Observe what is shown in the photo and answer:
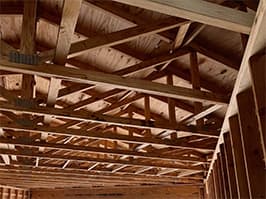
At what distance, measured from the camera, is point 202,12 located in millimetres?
1901

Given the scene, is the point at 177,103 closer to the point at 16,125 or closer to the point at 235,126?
the point at 235,126

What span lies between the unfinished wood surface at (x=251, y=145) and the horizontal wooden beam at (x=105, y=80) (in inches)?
18.6

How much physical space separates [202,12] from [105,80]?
1.11m

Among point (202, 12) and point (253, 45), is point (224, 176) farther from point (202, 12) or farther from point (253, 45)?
point (202, 12)

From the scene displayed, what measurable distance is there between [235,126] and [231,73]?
1176mm

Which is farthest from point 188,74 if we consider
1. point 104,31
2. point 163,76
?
point 104,31

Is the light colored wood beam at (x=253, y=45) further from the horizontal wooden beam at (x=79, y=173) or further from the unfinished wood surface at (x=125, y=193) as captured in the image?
the unfinished wood surface at (x=125, y=193)

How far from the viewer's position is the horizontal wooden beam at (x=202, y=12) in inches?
70.6

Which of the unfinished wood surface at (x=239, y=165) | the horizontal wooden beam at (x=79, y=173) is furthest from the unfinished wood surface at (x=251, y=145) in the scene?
the horizontal wooden beam at (x=79, y=173)

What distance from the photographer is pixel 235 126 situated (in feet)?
10.2

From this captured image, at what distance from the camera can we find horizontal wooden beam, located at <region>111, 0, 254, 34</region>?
5.89ft

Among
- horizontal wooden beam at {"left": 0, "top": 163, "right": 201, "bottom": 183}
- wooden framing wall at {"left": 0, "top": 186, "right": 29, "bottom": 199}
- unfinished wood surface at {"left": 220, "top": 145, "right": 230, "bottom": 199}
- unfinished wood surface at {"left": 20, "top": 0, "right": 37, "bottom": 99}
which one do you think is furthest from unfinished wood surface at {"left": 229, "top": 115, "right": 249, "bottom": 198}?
wooden framing wall at {"left": 0, "top": 186, "right": 29, "bottom": 199}

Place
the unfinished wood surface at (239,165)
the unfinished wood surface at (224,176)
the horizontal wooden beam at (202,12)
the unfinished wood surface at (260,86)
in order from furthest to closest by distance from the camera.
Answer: the unfinished wood surface at (224,176), the unfinished wood surface at (239,165), the unfinished wood surface at (260,86), the horizontal wooden beam at (202,12)

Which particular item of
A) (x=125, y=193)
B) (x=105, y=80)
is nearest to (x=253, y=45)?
(x=105, y=80)
